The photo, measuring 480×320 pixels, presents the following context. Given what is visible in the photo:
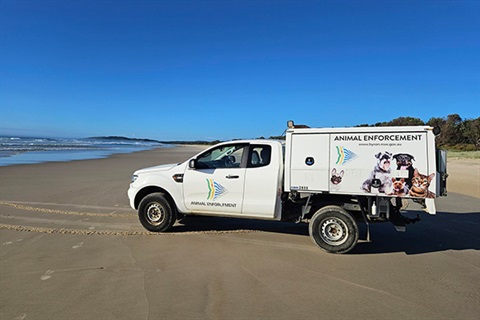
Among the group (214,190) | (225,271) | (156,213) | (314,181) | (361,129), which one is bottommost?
(225,271)

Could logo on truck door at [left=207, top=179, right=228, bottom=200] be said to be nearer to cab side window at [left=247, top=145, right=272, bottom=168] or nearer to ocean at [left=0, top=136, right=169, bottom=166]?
cab side window at [left=247, top=145, right=272, bottom=168]

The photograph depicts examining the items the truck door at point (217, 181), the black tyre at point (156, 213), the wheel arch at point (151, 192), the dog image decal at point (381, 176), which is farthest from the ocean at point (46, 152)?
the dog image decal at point (381, 176)

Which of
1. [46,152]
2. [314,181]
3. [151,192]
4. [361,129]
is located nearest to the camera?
[361,129]

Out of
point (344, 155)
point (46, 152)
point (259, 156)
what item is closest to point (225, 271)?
point (259, 156)

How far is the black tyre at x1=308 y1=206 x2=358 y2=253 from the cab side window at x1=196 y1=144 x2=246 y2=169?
182 centimetres

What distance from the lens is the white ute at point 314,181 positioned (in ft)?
16.7

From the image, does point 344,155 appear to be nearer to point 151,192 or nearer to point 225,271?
point 225,271

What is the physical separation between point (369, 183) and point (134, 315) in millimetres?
3940

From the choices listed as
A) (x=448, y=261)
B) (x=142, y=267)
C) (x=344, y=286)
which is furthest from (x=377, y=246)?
(x=142, y=267)

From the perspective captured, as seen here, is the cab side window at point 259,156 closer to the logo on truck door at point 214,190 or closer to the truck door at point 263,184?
the truck door at point 263,184

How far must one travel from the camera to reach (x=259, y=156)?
20.1 ft

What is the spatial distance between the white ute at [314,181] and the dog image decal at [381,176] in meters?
0.01

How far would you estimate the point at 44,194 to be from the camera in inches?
409

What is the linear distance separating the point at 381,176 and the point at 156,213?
4.36 metres
